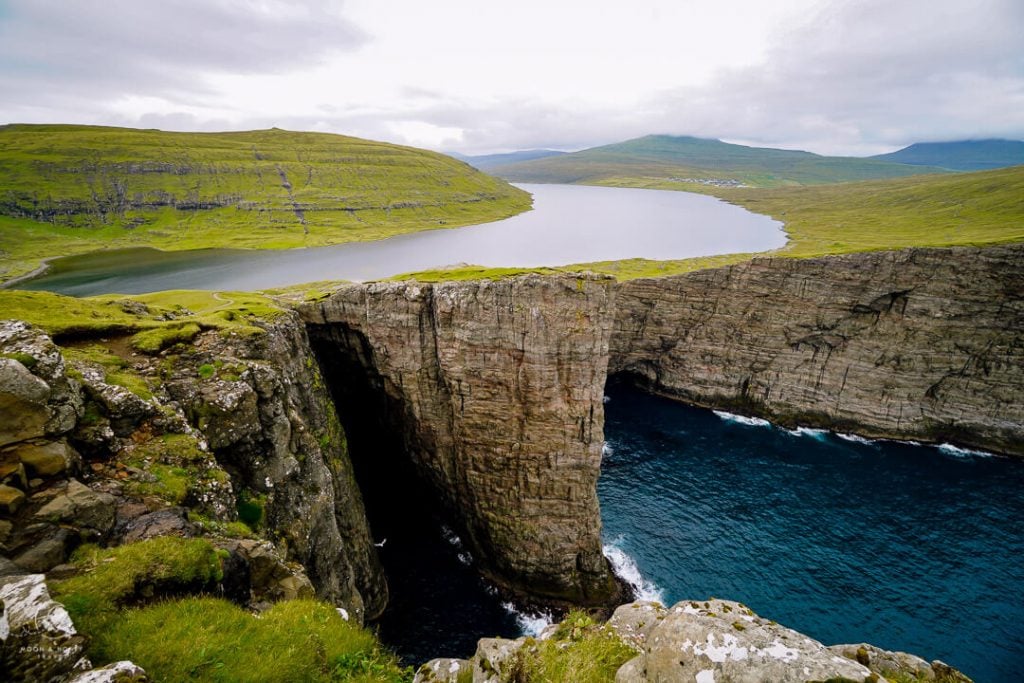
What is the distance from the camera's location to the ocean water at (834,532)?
3538cm

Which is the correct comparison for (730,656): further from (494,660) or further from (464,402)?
(464,402)

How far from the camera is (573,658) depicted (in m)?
10.7

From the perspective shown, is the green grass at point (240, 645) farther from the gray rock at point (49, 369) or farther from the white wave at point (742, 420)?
the white wave at point (742, 420)

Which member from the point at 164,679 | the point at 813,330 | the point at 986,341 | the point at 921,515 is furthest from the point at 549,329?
the point at 986,341

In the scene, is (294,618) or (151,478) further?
(151,478)

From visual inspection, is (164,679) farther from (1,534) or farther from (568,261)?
(568,261)

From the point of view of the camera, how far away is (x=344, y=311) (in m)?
38.7

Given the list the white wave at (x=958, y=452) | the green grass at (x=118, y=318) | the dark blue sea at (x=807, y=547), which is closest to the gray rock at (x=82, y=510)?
the green grass at (x=118, y=318)

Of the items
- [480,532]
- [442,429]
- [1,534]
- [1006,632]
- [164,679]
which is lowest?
[1006,632]

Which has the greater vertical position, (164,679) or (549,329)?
(549,329)

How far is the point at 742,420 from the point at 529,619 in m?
47.0

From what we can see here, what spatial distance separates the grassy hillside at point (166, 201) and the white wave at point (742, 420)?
12156 centimetres

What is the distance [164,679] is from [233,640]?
5.21ft

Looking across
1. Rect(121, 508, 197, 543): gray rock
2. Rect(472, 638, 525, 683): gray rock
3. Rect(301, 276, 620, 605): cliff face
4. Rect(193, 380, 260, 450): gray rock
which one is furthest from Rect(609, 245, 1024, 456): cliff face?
Rect(121, 508, 197, 543): gray rock
